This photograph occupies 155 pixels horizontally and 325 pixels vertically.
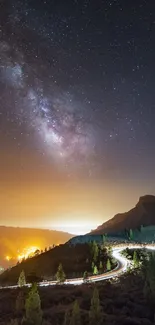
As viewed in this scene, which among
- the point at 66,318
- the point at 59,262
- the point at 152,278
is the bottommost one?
the point at 66,318

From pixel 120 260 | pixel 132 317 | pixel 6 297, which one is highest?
pixel 120 260

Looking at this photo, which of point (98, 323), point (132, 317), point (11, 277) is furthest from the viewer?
point (11, 277)

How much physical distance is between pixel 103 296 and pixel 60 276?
80.7ft

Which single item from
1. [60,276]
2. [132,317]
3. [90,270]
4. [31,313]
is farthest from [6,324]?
[90,270]

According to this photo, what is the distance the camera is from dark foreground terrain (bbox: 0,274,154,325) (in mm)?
39125

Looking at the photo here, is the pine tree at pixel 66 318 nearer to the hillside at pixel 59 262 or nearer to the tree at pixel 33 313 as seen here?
the tree at pixel 33 313

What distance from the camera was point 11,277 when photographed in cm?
13200

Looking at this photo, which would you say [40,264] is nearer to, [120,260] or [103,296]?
[120,260]

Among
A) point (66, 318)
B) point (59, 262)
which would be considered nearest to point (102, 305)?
point (66, 318)

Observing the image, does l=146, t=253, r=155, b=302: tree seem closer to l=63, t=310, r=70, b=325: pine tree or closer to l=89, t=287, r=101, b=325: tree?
l=89, t=287, r=101, b=325: tree

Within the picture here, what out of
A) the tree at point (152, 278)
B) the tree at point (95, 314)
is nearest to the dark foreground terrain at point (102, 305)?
the tree at point (95, 314)

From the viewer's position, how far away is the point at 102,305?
4644 cm

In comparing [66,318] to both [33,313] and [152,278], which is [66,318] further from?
[152,278]

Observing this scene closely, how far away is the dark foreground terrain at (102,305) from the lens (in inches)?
1540
